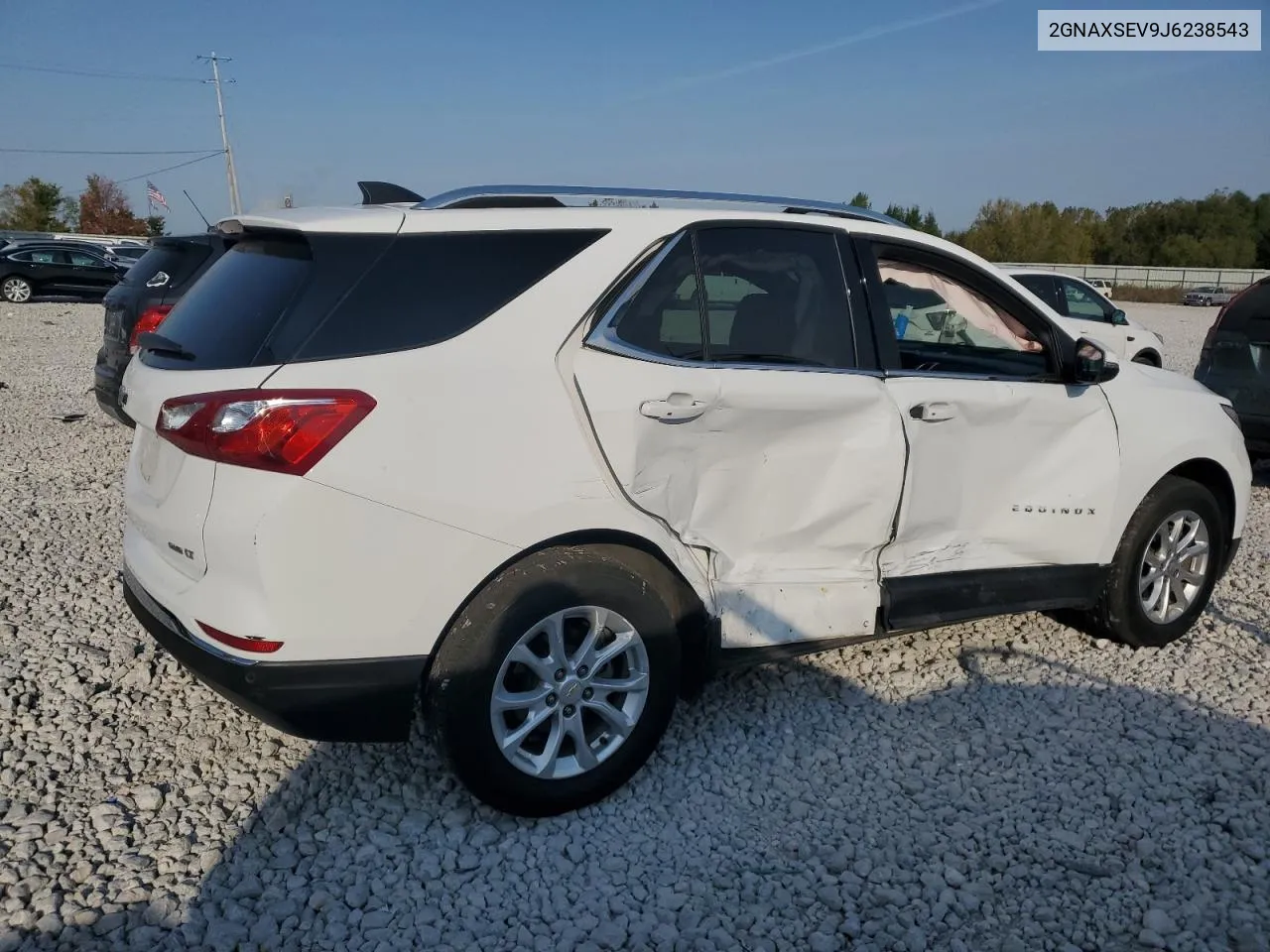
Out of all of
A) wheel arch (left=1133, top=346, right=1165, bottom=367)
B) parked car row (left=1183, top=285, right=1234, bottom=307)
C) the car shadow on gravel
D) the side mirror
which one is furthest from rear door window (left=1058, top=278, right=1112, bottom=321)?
parked car row (left=1183, top=285, right=1234, bottom=307)

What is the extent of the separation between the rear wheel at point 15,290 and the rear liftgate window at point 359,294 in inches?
962

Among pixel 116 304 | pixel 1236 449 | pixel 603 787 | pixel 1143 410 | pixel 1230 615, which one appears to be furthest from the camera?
pixel 116 304

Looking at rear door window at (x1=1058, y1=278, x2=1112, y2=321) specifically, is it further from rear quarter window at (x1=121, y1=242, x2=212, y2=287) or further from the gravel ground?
rear quarter window at (x1=121, y1=242, x2=212, y2=287)

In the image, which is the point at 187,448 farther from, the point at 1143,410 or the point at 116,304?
the point at 116,304

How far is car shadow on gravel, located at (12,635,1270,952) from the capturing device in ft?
8.68

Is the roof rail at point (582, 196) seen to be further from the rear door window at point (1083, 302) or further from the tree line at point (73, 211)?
the tree line at point (73, 211)

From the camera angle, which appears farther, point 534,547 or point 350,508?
point 534,547

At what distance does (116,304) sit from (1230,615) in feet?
25.5

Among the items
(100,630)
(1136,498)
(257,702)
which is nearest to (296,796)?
(257,702)

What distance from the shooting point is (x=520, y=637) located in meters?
2.88

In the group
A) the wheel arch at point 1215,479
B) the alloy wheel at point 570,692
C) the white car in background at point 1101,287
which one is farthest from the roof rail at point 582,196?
the white car in background at point 1101,287

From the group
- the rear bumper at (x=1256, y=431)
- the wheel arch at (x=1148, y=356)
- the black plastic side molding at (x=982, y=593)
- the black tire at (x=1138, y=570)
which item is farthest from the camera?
the wheel arch at (x=1148, y=356)

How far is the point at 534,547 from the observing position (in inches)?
114

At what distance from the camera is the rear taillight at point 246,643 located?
8.66 ft
